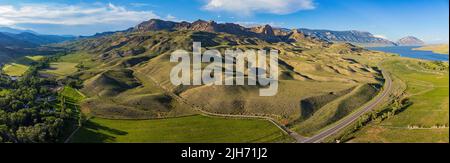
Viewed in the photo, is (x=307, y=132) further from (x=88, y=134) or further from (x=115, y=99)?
(x=115, y=99)

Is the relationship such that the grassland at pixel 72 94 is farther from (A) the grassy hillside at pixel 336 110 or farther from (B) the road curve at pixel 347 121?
(B) the road curve at pixel 347 121

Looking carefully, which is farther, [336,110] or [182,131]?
[336,110]

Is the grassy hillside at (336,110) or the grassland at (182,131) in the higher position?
the grassy hillside at (336,110)

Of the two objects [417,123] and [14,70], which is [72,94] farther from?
[417,123]

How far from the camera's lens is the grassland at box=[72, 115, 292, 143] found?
7512 centimetres

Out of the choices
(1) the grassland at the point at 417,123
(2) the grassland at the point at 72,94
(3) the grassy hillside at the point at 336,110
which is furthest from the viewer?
(2) the grassland at the point at 72,94

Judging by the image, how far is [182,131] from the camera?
8000cm

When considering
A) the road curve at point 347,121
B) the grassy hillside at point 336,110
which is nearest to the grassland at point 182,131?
the road curve at point 347,121

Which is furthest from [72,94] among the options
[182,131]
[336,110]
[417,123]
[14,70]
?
[417,123]

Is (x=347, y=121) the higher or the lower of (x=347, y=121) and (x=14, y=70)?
the lower

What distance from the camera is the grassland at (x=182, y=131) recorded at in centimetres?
7512

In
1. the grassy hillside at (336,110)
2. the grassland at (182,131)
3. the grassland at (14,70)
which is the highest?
the grassland at (14,70)
